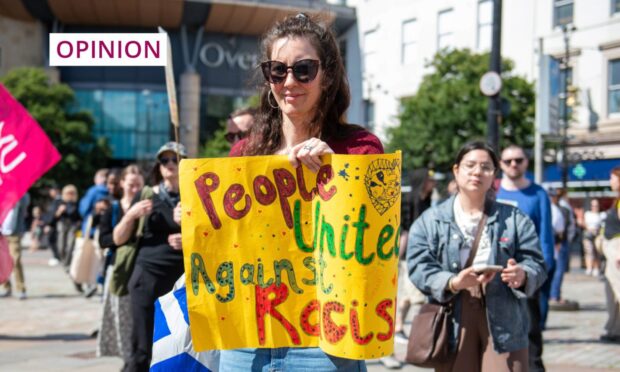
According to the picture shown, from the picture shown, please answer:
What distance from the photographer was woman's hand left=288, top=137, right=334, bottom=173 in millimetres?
2328

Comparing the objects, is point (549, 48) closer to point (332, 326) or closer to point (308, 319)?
point (308, 319)

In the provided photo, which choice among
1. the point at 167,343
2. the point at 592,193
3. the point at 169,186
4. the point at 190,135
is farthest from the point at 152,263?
the point at 190,135

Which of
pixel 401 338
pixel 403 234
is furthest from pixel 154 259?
pixel 403 234

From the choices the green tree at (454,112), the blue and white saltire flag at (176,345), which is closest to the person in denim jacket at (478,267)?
the blue and white saltire flag at (176,345)

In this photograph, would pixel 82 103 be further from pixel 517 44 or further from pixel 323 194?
pixel 323 194

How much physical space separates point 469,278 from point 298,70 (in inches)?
76.9

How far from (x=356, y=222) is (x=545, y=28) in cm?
2940

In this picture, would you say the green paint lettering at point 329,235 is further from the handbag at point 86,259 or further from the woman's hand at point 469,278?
the handbag at point 86,259

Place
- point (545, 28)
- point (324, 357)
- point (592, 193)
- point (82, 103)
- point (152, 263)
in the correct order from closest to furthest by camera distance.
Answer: point (324, 357)
point (152, 263)
point (592, 193)
point (545, 28)
point (82, 103)

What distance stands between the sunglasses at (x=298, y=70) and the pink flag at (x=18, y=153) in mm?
2010

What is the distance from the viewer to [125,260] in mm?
5938

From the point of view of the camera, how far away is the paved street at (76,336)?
7.22m

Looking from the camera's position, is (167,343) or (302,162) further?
(167,343)

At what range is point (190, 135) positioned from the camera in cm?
5431
